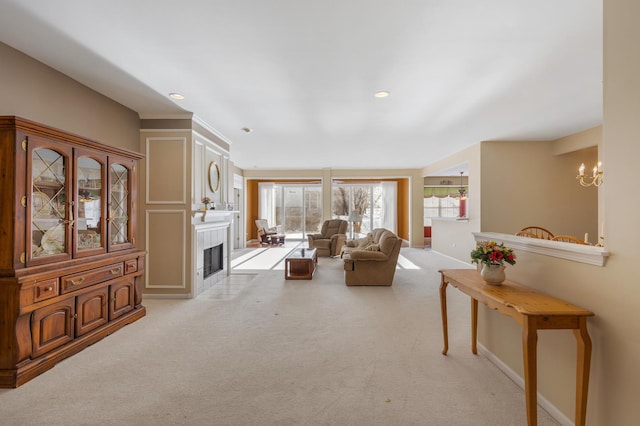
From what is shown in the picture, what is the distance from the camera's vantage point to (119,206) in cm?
328

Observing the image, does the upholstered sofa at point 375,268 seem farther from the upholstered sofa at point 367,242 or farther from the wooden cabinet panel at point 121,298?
the wooden cabinet panel at point 121,298

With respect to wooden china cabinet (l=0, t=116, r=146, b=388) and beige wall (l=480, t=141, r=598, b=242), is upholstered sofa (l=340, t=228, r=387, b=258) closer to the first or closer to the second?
beige wall (l=480, t=141, r=598, b=242)

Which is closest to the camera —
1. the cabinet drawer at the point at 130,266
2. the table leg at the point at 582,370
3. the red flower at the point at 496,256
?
the table leg at the point at 582,370

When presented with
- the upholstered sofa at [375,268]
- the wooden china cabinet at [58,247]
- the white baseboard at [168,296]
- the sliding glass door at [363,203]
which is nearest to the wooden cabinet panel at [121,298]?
the wooden china cabinet at [58,247]

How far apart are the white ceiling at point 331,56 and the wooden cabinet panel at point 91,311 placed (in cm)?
219

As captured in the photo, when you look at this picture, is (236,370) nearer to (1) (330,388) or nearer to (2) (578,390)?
(1) (330,388)

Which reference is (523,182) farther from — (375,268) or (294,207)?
(294,207)

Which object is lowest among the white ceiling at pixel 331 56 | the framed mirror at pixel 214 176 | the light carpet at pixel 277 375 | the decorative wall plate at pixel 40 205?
the light carpet at pixel 277 375

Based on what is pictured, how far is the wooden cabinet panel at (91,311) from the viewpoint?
265cm

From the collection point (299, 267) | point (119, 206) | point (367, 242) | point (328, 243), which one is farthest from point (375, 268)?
point (119, 206)

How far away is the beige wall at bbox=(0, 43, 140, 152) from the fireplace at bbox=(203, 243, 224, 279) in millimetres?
1955

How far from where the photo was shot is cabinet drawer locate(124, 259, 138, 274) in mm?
3240

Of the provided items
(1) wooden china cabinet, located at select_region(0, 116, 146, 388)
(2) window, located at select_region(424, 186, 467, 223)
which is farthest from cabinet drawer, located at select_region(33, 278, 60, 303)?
(2) window, located at select_region(424, 186, 467, 223)

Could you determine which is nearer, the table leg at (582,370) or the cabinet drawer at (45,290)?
the table leg at (582,370)
